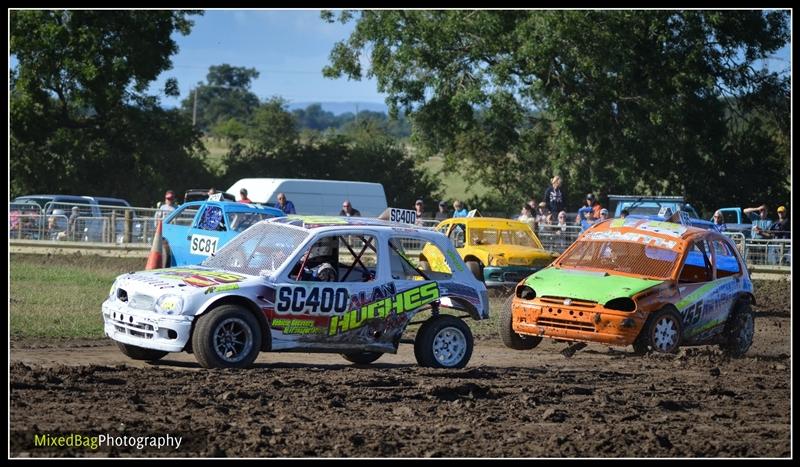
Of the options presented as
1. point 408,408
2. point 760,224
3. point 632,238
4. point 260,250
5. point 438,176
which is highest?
point 438,176

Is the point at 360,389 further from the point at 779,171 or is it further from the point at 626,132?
the point at 779,171

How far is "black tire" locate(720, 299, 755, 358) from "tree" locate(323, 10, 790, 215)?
2223 centimetres

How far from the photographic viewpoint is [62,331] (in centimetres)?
1608

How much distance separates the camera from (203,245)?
72.5 ft

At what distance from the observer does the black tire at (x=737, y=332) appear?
627 inches

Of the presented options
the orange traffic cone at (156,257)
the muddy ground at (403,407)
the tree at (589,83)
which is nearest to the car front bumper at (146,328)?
the muddy ground at (403,407)

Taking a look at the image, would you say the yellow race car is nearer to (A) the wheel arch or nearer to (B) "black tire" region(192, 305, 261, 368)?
(A) the wheel arch

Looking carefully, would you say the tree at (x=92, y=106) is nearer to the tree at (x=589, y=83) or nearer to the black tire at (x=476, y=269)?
the tree at (x=589, y=83)

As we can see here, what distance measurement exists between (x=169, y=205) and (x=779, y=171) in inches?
913

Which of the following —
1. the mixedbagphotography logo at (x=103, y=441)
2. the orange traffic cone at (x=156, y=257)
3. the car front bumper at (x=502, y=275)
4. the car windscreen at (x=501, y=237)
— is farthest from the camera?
the car windscreen at (x=501, y=237)

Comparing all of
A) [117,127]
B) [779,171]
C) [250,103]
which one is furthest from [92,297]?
[250,103]

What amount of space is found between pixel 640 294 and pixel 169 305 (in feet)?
18.5

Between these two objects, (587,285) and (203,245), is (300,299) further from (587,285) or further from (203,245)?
(203,245)

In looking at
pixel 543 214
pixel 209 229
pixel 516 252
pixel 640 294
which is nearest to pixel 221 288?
pixel 640 294
